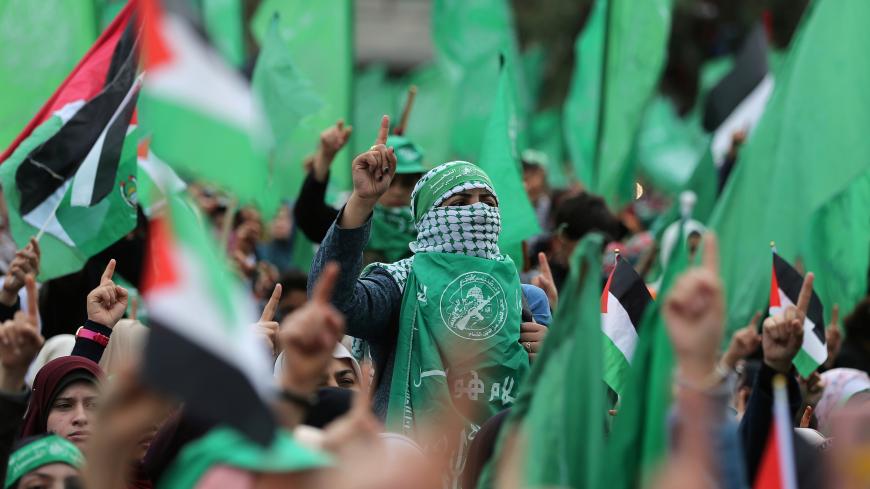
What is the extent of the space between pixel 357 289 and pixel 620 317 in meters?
0.96

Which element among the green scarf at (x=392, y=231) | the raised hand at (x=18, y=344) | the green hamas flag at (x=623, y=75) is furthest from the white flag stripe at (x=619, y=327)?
the green hamas flag at (x=623, y=75)

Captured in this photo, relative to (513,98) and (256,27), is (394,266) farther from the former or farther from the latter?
(256,27)

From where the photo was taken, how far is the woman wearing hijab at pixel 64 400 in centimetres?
433

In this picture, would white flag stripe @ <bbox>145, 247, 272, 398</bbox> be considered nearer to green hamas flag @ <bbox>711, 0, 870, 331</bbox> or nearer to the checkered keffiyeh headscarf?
the checkered keffiyeh headscarf

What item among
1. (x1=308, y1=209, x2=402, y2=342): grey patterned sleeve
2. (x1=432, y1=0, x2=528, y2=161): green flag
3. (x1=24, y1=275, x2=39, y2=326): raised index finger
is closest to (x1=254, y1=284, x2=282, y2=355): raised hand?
(x1=308, y1=209, x2=402, y2=342): grey patterned sleeve

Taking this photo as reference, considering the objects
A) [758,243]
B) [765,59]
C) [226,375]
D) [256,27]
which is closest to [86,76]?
[758,243]

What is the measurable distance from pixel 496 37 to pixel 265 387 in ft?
27.0

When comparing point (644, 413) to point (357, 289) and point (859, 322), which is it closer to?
point (357, 289)

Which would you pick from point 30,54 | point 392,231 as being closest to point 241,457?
point 392,231

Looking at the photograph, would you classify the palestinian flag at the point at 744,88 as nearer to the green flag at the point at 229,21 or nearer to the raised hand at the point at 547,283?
the green flag at the point at 229,21

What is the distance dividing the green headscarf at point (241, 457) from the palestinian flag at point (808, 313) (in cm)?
264

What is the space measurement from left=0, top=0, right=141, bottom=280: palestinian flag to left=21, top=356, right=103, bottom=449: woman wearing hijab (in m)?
1.37

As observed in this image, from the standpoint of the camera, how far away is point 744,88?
10562mm

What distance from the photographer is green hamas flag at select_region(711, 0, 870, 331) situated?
6.65 metres
